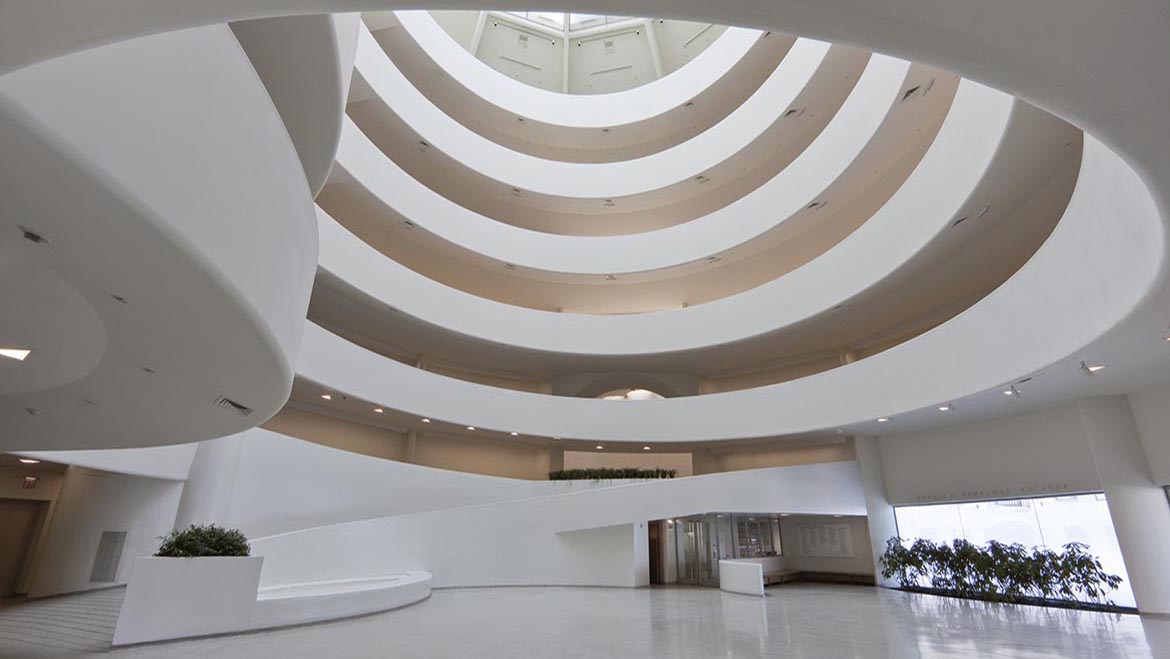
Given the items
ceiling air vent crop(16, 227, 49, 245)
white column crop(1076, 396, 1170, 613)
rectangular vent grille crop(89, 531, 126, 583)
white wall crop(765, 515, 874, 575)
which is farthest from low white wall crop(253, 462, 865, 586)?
ceiling air vent crop(16, 227, 49, 245)

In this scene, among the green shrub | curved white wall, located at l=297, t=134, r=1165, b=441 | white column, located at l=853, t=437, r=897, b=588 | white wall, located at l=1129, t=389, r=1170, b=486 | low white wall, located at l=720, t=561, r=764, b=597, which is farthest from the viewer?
white column, located at l=853, t=437, r=897, b=588

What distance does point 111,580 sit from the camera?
12.8 meters

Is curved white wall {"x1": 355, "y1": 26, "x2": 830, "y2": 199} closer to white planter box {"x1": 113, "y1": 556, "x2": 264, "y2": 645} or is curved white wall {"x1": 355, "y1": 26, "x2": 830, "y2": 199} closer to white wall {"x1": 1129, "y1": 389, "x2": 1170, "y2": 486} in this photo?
white wall {"x1": 1129, "y1": 389, "x2": 1170, "y2": 486}

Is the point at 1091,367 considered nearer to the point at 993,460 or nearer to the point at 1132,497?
the point at 1132,497

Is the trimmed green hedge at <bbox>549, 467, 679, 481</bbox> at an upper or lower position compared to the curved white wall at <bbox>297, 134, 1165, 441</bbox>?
lower

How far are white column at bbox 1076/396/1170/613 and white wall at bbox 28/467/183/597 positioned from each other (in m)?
19.4

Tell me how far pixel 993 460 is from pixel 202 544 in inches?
647

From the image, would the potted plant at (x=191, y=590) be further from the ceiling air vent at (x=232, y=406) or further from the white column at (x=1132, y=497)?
the white column at (x=1132, y=497)

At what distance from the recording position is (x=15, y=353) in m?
4.88

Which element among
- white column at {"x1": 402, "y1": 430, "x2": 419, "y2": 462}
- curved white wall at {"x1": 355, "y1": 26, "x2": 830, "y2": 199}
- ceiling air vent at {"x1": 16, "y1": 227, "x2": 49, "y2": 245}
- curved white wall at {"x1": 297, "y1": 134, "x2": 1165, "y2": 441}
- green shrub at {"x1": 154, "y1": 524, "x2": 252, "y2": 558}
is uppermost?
curved white wall at {"x1": 355, "y1": 26, "x2": 830, "y2": 199}

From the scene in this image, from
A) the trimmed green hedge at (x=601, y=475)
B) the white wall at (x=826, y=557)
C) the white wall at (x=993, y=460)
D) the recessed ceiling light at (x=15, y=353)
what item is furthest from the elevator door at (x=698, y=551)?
the recessed ceiling light at (x=15, y=353)

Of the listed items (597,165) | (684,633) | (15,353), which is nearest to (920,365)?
(684,633)

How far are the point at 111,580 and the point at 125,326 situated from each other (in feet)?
41.2

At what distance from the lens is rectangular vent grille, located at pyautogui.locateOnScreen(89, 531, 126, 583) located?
503 inches
